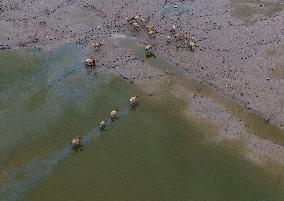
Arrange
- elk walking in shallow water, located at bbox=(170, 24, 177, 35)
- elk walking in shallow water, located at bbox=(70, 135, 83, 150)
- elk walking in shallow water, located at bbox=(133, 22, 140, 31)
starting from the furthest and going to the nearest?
1. elk walking in shallow water, located at bbox=(133, 22, 140, 31)
2. elk walking in shallow water, located at bbox=(170, 24, 177, 35)
3. elk walking in shallow water, located at bbox=(70, 135, 83, 150)

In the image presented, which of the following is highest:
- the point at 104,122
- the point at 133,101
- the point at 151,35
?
the point at 151,35

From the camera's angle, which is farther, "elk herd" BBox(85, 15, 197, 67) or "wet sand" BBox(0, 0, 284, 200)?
"elk herd" BBox(85, 15, 197, 67)

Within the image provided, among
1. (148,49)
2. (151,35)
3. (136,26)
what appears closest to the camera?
(148,49)

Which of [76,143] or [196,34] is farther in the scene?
[196,34]

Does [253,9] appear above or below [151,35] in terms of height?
above

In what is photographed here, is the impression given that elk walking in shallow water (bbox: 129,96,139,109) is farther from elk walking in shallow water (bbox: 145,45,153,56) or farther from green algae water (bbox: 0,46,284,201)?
elk walking in shallow water (bbox: 145,45,153,56)

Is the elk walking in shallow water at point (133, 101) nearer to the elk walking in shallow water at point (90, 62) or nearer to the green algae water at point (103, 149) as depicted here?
the green algae water at point (103, 149)

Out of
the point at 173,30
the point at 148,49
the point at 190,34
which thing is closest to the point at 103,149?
the point at 148,49

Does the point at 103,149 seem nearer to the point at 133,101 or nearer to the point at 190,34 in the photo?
the point at 133,101

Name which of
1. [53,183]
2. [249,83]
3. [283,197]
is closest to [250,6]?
[249,83]

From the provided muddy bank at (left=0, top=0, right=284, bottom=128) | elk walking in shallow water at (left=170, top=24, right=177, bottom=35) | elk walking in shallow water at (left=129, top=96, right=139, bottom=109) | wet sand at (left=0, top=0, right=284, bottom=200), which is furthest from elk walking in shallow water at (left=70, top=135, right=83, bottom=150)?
elk walking in shallow water at (left=170, top=24, right=177, bottom=35)
